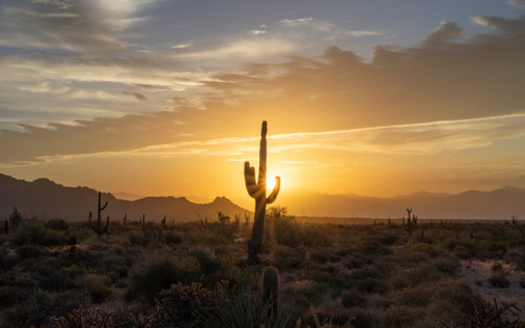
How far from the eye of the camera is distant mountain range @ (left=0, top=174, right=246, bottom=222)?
6531 inches

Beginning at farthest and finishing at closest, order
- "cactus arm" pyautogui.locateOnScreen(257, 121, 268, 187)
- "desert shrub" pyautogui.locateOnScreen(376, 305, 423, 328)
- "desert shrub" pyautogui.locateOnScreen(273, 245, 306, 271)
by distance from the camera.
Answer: "cactus arm" pyautogui.locateOnScreen(257, 121, 268, 187) → "desert shrub" pyautogui.locateOnScreen(273, 245, 306, 271) → "desert shrub" pyautogui.locateOnScreen(376, 305, 423, 328)

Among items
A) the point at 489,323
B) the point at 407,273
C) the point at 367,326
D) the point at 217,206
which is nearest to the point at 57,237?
the point at 407,273

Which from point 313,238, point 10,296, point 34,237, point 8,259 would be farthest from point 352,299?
point 34,237

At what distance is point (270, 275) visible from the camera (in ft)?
27.2

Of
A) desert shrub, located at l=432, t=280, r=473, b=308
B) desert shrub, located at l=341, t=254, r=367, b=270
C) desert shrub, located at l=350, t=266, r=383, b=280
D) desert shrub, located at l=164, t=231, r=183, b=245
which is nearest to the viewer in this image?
desert shrub, located at l=432, t=280, r=473, b=308

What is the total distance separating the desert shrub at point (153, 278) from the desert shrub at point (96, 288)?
4.97 ft

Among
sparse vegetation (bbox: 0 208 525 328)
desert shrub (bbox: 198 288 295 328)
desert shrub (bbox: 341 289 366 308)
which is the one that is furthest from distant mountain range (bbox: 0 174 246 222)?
desert shrub (bbox: 198 288 295 328)

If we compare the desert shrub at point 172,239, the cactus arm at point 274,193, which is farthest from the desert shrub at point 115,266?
the desert shrub at point 172,239

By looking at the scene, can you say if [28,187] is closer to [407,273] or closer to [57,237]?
[57,237]

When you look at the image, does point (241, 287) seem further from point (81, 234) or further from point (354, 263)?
point (81, 234)

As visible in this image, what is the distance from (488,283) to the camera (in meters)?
19.9

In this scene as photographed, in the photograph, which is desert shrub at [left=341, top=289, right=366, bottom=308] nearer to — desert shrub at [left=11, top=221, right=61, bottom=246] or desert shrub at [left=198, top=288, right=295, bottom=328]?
desert shrub at [left=198, top=288, right=295, bottom=328]

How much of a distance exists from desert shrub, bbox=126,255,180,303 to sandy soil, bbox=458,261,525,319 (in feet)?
33.9

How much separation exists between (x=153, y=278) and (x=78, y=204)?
17501cm
